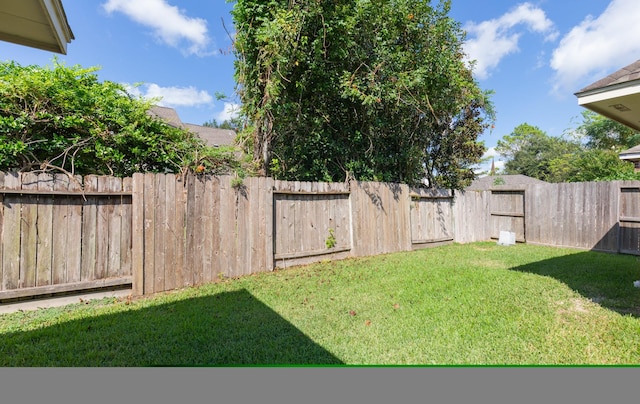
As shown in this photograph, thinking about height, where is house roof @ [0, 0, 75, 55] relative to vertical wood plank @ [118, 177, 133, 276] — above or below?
above

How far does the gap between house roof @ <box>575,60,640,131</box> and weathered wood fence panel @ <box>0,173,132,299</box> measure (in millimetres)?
5060

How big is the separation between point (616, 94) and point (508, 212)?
6.03 metres

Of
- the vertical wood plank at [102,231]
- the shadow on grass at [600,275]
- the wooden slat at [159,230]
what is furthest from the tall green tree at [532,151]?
the vertical wood plank at [102,231]

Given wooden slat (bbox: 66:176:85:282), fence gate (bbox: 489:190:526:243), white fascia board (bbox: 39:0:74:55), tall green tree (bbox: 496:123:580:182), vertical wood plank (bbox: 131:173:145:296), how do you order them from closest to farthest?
white fascia board (bbox: 39:0:74:55) → wooden slat (bbox: 66:176:85:282) → vertical wood plank (bbox: 131:173:145:296) → fence gate (bbox: 489:190:526:243) → tall green tree (bbox: 496:123:580:182)

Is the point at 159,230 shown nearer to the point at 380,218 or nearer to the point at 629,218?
the point at 380,218

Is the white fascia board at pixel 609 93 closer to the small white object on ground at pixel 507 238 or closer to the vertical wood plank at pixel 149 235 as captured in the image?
the vertical wood plank at pixel 149 235

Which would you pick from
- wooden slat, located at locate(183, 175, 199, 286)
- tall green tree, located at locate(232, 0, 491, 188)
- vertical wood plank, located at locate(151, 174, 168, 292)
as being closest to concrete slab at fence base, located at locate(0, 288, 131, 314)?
vertical wood plank, located at locate(151, 174, 168, 292)

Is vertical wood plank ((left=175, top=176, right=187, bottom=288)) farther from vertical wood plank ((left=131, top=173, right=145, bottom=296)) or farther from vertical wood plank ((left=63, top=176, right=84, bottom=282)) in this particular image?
vertical wood plank ((left=63, top=176, right=84, bottom=282))

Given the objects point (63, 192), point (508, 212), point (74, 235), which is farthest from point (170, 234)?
point (508, 212)

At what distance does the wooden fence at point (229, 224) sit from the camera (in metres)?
3.26

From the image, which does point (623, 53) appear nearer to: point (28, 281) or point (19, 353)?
point (19, 353)

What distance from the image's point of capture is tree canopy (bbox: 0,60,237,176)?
3.30 metres

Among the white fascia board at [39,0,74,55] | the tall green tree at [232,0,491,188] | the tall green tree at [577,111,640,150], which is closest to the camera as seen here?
the white fascia board at [39,0,74,55]

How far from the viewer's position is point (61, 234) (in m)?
3.35
